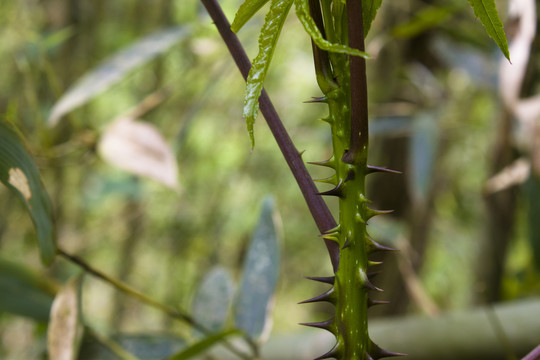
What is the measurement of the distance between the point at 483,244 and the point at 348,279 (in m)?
0.54

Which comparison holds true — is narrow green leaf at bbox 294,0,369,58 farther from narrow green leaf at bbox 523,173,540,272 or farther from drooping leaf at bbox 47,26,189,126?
narrow green leaf at bbox 523,173,540,272

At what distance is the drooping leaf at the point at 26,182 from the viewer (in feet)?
0.60

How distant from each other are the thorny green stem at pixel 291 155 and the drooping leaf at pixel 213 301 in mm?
238

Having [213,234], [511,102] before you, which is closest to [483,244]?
[511,102]

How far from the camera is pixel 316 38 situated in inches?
4.9

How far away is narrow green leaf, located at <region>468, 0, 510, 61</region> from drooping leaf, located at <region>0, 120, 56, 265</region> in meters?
0.15

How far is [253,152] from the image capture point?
85 cm

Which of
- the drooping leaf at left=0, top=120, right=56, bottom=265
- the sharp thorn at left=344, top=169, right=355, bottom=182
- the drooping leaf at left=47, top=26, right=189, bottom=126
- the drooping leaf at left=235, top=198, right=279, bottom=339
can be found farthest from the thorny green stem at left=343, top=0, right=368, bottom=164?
the drooping leaf at left=47, top=26, right=189, bottom=126

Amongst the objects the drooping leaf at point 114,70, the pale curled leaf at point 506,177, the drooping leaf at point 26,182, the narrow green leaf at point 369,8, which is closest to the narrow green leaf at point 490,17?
the narrow green leaf at point 369,8

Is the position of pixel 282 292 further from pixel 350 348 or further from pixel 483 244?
pixel 350 348

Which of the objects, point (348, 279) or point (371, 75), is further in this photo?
point (371, 75)

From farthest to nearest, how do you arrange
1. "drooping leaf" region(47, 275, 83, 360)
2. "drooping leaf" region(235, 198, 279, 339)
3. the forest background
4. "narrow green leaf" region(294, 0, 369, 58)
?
the forest background
"drooping leaf" region(235, 198, 279, 339)
"drooping leaf" region(47, 275, 83, 360)
"narrow green leaf" region(294, 0, 369, 58)

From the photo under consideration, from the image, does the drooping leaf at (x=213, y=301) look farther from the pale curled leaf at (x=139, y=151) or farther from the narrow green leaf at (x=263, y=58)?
the narrow green leaf at (x=263, y=58)

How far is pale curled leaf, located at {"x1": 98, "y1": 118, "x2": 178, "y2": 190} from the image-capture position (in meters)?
0.38
